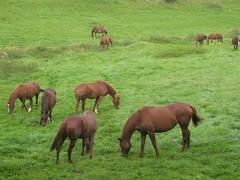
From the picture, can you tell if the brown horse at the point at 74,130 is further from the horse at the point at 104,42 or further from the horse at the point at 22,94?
the horse at the point at 104,42

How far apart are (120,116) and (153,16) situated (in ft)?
135

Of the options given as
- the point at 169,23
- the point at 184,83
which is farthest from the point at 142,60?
the point at 169,23

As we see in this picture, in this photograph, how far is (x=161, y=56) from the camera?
3650cm

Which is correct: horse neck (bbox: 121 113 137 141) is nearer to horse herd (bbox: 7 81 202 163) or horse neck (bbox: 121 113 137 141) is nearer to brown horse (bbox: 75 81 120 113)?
horse herd (bbox: 7 81 202 163)

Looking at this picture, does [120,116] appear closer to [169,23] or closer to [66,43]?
[66,43]

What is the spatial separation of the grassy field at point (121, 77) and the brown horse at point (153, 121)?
631mm

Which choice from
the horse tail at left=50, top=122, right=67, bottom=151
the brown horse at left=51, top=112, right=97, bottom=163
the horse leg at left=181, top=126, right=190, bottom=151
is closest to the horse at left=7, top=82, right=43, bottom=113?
the brown horse at left=51, top=112, right=97, bottom=163

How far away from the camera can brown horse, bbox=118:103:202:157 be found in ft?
50.3

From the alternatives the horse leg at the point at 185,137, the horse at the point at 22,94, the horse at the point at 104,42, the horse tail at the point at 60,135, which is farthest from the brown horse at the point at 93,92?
the horse at the point at 104,42

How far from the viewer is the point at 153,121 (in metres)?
15.4

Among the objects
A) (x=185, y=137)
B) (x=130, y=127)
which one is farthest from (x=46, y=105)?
(x=185, y=137)

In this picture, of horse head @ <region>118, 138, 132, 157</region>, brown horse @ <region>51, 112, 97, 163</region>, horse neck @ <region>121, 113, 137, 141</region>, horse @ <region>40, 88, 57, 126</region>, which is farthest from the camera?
horse @ <region>40, 88, 57, 126</region>

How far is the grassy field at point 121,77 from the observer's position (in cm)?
1516

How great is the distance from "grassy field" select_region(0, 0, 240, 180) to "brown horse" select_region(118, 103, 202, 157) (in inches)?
24.8
